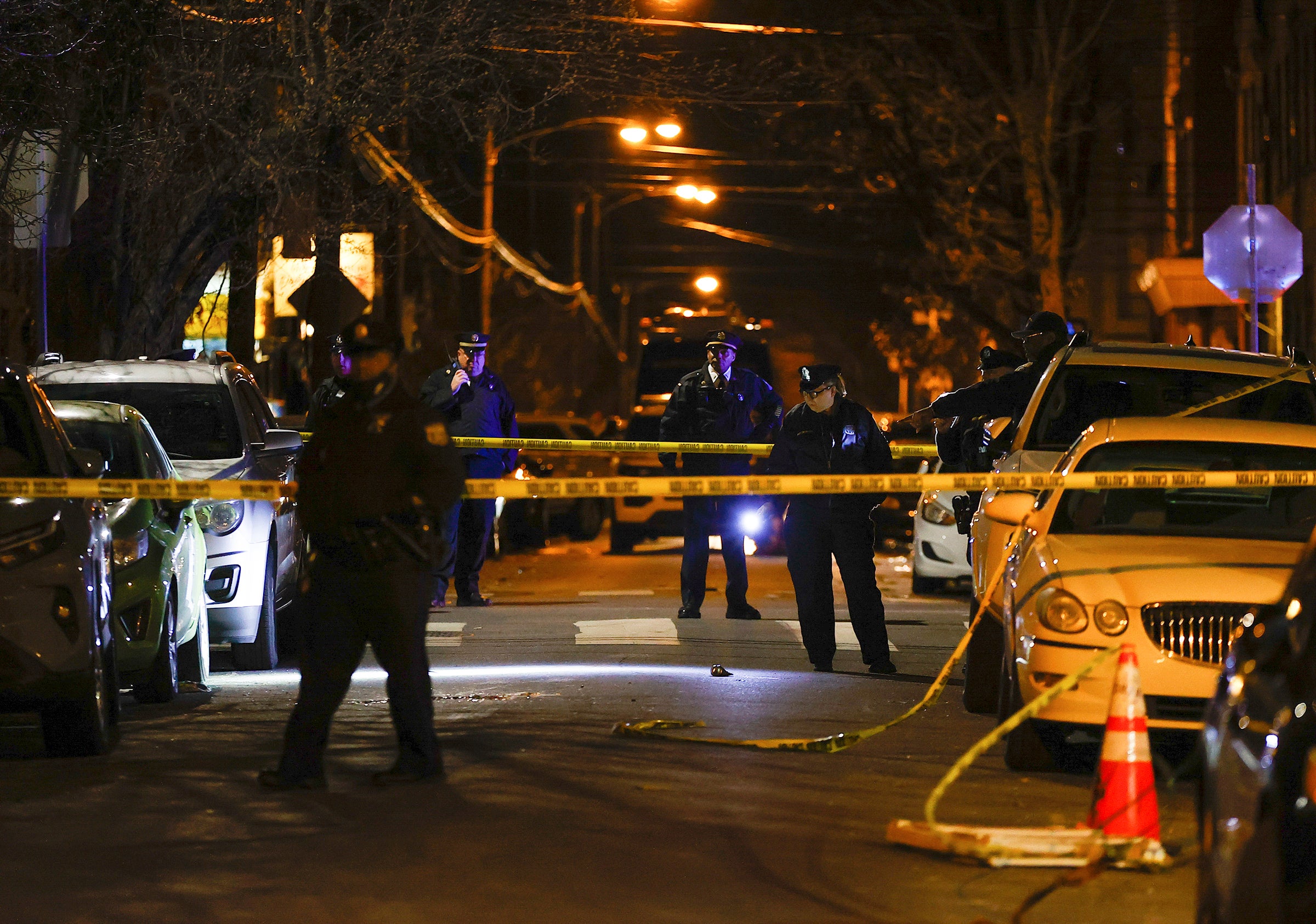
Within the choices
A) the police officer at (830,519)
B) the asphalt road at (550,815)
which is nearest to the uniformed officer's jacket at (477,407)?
the police officer at (830,519)

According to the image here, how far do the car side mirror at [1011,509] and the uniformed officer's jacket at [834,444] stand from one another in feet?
9.79

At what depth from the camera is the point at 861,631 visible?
1186cm

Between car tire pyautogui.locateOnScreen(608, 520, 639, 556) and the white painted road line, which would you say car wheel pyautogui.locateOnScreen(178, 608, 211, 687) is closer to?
the white painted road line

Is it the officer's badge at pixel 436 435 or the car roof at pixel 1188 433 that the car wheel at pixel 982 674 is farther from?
the officer's badge at pixel 436 435

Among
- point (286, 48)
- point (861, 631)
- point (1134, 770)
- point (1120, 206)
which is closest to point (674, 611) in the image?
point (861, 631)

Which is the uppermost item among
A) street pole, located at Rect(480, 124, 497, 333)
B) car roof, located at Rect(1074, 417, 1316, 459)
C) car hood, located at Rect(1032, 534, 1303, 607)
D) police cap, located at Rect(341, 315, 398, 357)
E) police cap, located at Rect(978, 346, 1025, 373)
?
street pole, located at Rect(480, 124, 497, 333)

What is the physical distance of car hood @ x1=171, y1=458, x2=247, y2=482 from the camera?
12.5 metres

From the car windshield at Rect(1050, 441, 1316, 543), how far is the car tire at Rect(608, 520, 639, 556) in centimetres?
1365

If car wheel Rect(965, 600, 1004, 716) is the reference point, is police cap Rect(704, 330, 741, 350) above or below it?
above

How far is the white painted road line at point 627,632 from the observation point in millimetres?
13312

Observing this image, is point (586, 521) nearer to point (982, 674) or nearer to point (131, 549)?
point (982, 674)

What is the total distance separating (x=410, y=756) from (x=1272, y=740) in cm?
428

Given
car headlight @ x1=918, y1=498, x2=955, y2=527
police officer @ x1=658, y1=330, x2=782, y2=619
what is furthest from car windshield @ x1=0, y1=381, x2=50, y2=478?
car headlight @ x1=918, y1=498, x2=955, y2=527

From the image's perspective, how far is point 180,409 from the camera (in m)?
13.3
